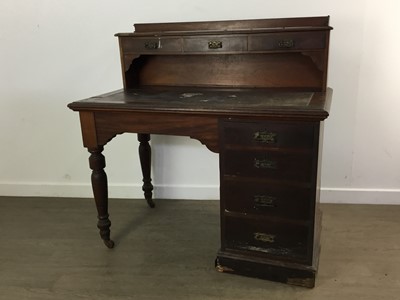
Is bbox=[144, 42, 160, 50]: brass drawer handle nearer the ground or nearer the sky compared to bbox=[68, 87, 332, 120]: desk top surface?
nearer the sky

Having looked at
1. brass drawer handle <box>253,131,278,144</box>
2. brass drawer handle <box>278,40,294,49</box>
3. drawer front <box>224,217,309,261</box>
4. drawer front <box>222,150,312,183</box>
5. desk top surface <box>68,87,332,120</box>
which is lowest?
drawer front <box>224,217,309,261</box>

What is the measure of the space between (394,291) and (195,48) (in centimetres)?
138

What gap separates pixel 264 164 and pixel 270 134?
5.0 inches

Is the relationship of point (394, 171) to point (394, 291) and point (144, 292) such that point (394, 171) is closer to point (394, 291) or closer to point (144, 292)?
point (394, 291)

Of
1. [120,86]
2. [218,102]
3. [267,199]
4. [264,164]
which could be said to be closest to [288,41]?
[218,102]

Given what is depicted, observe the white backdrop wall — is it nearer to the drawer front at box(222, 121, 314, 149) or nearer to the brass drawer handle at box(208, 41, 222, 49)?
the brass drawer handle at box(208, 41, 222, 49)

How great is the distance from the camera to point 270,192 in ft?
5.06

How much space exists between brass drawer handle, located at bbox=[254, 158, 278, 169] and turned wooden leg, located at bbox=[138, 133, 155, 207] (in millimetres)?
905

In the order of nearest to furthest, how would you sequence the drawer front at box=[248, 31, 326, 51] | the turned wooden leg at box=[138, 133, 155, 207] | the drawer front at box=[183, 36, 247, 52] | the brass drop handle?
the drawer front at box=[248, 31, 326, 51]
the drawer front at box=[183, 36, 247, 52]
the brass drop handle
the turned wooden leg at box=[138, 133, 155, 207]

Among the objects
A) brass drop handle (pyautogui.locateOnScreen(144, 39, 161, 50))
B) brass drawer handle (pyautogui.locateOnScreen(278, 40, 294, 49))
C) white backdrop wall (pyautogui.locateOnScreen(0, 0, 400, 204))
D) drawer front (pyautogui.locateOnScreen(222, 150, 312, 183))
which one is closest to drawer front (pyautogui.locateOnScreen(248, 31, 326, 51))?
brass drawer handle (pyautogui.locateOnScreen(278, 40, 294, 49))

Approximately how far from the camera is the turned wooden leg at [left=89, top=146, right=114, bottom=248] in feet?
5.90

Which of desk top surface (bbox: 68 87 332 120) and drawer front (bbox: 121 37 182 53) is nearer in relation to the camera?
desk top surface (bbox: 68 87 332 120)

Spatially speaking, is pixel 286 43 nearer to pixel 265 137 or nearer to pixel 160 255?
pixel 265 137

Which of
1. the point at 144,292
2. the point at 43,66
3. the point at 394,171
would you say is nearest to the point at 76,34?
the point at 43,66
